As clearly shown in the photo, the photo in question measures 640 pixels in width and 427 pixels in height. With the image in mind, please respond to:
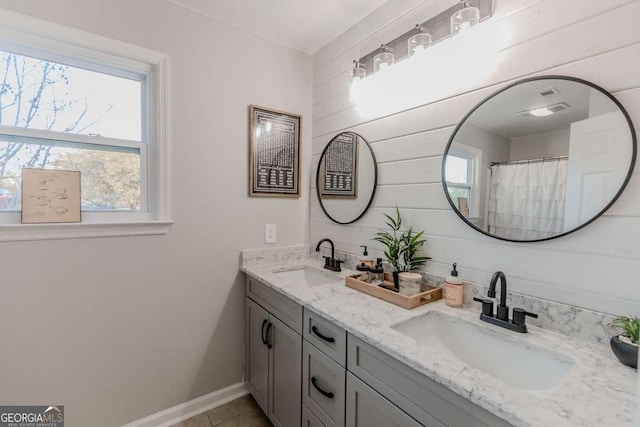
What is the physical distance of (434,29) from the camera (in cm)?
139

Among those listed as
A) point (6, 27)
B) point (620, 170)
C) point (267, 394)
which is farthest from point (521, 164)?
point (6, 27)

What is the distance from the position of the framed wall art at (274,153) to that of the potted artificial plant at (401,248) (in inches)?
34.2

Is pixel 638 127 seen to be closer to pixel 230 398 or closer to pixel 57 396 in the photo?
pixel 230 398

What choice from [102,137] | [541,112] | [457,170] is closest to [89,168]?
[102,137]

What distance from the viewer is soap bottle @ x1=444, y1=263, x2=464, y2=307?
1.27 m

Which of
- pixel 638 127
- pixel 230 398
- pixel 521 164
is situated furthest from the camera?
pixel 230 398

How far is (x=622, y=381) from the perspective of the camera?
77 cm

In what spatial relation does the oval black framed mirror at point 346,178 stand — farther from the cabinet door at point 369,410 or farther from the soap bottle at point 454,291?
the cabinet door at point 369,410

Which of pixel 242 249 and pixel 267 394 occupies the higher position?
pixel 242 249

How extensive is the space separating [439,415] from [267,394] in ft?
3.92

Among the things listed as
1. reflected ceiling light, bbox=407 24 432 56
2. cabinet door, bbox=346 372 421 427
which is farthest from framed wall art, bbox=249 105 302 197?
cabinet door, bbox=346 372 421 427

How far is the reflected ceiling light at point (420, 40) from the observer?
137 cm

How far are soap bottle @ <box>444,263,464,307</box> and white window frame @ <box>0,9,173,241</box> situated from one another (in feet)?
5.06

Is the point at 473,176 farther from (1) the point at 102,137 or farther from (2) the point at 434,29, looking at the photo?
(1) the point at 102,137
